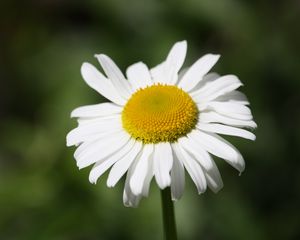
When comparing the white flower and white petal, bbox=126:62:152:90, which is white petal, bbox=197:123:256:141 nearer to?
the white flower

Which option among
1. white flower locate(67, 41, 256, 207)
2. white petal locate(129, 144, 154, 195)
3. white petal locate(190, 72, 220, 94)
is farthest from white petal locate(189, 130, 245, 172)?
white petal locate(190, 72, 220, 94)

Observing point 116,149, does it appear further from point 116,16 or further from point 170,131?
point 116,16

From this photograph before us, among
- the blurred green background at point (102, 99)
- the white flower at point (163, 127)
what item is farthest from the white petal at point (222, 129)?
the blurred green background at point (102, 99)

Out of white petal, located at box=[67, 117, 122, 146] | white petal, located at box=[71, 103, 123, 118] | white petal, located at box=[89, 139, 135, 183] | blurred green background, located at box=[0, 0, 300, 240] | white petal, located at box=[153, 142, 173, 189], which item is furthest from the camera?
blurred green background, located at box=[0, 0, 300, 240]

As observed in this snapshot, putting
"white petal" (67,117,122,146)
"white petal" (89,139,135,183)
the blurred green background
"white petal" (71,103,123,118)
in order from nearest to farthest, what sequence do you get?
"white petal" (89,139,135,183)
"white petal" (67,117,122,146)
"white petal" (71,103,123,118)
the blurred green background

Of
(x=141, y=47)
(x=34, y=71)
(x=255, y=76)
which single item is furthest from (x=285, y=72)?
(x=34, y=71)

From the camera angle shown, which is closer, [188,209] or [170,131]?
[170,131]

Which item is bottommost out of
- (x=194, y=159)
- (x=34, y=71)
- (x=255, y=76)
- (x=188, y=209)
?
(x=188, y=209)
